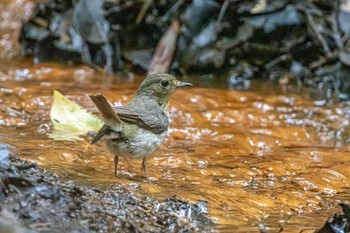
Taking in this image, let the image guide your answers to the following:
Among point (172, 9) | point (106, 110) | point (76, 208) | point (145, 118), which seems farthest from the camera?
point (172, 9)

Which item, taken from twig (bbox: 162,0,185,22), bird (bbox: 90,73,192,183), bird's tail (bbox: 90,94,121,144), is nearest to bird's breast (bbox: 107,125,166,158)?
bird (bbox: 90,73,192,183)

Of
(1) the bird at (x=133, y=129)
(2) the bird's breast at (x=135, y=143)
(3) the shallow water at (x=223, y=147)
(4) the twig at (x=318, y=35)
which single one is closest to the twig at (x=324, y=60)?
(4) the twig at (x=318, y=35)

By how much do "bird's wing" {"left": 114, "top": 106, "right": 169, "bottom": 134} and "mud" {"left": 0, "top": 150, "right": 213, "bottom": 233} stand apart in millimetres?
851

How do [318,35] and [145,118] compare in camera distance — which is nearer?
[145,118]

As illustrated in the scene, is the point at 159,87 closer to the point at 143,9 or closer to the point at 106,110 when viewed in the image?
the point at 106,110

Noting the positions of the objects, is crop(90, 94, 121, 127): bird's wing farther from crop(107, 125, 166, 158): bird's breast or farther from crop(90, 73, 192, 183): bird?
crop(107, 125, 166, 158): bird's breast

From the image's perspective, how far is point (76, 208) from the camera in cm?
319

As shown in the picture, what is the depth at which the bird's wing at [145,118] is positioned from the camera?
4.37m

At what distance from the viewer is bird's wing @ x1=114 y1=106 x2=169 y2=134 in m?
4.37

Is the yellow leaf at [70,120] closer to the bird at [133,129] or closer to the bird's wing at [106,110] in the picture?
the bird at [133,129]

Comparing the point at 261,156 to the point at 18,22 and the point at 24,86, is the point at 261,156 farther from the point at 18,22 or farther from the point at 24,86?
the point at 18,22

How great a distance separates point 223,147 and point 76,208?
2685 millimetres

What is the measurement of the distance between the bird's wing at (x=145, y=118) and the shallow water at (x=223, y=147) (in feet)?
1.15

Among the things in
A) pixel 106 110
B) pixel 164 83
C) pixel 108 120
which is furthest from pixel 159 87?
pixel 106 110
